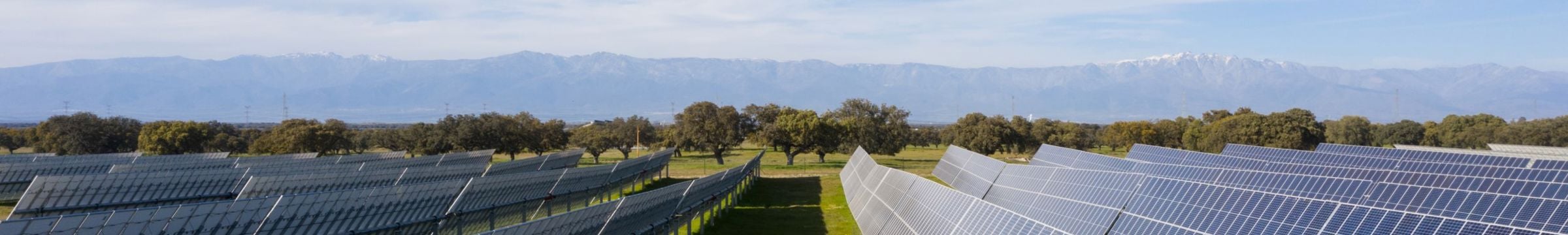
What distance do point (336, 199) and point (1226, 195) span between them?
19.3 metres

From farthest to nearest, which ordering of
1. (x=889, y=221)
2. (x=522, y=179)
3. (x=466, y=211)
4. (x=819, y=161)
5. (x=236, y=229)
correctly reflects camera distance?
(x=819, y=161)
(x=522, y=179)
(x=466, y=211)
(x=889, y=221)
(x=236, y=229)

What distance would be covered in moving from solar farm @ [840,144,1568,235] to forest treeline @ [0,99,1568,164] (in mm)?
28771

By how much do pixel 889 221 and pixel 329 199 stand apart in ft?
41.4

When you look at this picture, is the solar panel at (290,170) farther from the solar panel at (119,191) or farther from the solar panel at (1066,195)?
the solar panel at (1066,195)

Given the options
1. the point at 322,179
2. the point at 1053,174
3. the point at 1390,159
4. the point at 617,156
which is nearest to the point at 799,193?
the point at 1053,174

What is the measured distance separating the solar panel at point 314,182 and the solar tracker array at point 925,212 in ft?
49.4

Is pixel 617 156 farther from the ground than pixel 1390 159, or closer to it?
closer to it

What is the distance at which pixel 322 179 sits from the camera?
32375mm

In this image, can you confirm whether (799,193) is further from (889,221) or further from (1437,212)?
(1437,212)

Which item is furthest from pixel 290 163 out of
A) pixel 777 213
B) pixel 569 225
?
pixel 569 225

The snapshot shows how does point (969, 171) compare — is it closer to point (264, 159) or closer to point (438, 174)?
point (438, 174)

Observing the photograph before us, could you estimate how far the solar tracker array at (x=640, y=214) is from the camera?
17844 millimetres

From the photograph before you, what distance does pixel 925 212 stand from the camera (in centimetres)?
2247

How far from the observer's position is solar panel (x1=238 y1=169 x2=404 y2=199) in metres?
28.5
